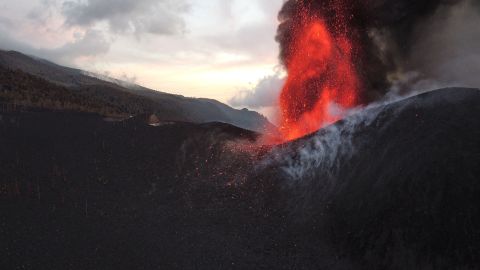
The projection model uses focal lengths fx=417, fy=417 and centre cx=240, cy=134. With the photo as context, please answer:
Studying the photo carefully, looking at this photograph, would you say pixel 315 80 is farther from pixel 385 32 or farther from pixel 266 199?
pixel 266 199

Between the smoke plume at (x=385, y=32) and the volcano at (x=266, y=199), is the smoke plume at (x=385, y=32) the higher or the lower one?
the higher one

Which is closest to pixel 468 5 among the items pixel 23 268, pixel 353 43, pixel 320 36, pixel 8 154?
pixel 353 43

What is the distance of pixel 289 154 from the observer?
26641 millimetres

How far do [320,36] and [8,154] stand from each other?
27.0 meters

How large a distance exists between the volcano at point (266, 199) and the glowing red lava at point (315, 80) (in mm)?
6477

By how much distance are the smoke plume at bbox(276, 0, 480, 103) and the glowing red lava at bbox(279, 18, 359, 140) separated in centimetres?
83

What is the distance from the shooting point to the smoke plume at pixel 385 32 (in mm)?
34188

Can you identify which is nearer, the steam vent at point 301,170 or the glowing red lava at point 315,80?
the steam vent at point 301,170

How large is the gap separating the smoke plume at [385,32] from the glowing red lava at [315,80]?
2.73ft

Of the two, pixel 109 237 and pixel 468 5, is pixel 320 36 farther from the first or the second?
pixel 109 237

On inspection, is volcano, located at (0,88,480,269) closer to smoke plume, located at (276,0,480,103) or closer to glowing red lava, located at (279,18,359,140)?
glowing red lava, located at (279,18,359,140)

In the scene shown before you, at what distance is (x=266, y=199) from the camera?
944 inches

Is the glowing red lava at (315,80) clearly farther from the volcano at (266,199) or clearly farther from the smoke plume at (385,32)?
the volcano at (266,199)

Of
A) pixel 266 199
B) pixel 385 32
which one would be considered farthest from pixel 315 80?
pixel 266 199
